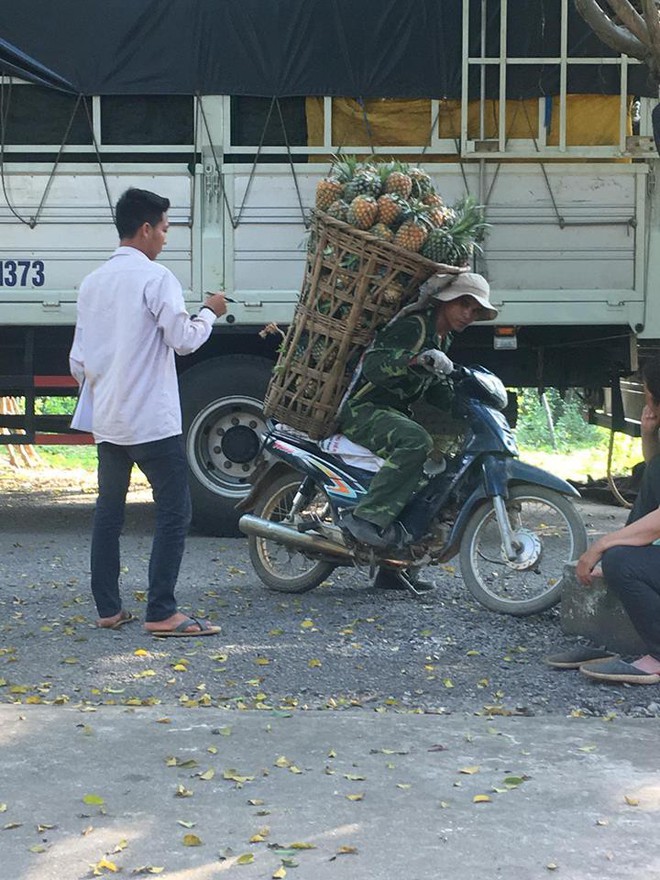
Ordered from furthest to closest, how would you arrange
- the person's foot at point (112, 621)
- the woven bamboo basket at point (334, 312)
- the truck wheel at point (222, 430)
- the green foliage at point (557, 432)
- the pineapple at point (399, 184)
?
the green foliage at point (557, 432) → the truck wheel at point (222, 430) → the pineapple at point (399, 184) → the woven bamboo basket at point (334, 312) → the person's foot at point (112, 621)

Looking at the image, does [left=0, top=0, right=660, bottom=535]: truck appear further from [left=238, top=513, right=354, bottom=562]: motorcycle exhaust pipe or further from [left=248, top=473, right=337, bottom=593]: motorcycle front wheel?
[left=238, top=513, right=354, bottom=562]: motorcycle exhaust pipe

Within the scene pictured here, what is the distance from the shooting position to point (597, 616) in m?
Result: 5.51

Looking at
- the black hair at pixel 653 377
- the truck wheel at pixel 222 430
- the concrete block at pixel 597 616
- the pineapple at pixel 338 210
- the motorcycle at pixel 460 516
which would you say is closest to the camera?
the black hair at pixel 653 377

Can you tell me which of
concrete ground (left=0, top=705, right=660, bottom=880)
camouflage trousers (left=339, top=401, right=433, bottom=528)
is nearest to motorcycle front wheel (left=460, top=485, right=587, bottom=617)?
camouflage trousers (left=339, top=401, right=433, bottom=528)

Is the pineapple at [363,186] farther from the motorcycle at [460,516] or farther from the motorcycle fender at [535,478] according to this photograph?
the motorcycle fender at [535,478]

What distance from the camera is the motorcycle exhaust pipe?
656 centimetres

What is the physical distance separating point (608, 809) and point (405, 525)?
107 inches

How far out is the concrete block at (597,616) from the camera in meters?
5.44

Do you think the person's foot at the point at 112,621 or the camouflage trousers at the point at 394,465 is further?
the camouflage trousers at the point at 394,465

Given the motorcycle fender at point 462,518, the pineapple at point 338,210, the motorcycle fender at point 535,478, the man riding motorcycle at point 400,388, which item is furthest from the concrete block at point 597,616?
the pineapple at point 338,210

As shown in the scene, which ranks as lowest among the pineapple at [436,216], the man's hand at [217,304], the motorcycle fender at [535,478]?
the motorcycle fender at [535,478]

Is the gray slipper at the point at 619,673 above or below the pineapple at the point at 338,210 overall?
below

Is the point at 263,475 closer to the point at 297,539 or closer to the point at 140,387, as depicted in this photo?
the point at 297,539

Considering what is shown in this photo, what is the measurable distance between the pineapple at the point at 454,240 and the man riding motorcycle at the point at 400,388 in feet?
0.42
